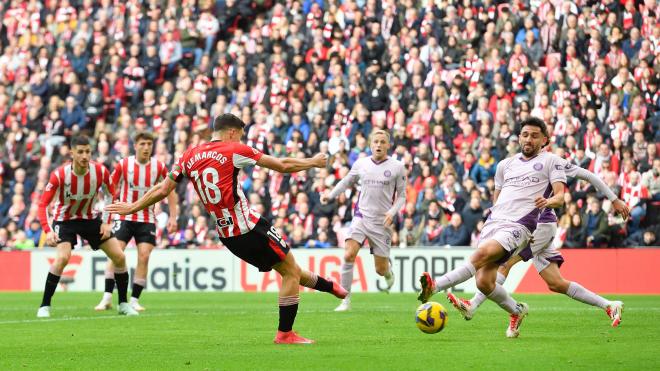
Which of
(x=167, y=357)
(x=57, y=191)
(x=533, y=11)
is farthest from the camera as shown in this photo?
(x=533, y=11)

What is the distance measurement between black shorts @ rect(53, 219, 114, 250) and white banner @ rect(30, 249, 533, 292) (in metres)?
8.33

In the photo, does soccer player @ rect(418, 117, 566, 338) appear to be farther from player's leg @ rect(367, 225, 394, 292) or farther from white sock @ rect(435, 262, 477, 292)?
player's leg @ rect(367, 225, 394, 292)

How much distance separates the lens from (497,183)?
12.7m

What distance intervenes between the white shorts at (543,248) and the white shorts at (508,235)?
1.28 meters

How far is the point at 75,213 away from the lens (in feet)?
54.8

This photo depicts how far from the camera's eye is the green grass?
976 cm

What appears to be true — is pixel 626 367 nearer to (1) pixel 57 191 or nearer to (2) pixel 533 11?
(1) pixel 57 191

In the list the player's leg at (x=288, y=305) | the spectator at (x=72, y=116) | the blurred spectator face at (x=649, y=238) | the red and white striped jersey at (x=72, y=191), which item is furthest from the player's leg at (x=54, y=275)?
the spectator at (x=72, y=116)

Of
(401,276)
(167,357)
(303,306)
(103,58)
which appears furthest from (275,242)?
(103,58)

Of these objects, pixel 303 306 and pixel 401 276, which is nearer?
pixel 303 306

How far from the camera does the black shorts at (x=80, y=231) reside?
1667cm

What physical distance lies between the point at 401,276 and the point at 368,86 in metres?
5.21

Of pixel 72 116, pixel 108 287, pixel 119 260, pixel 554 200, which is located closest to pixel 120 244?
pixel 108 287

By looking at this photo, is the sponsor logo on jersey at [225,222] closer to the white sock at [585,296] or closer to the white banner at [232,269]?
the white sock at [585,296]
